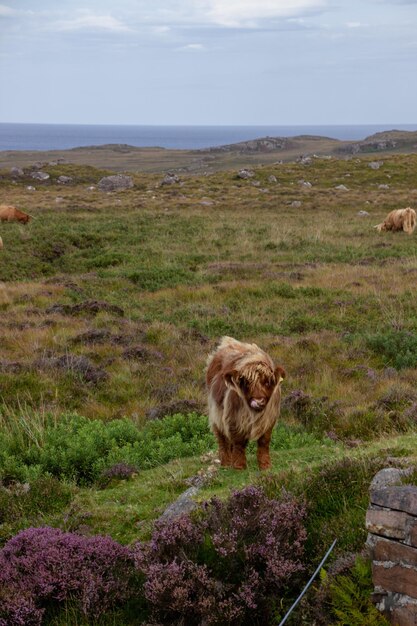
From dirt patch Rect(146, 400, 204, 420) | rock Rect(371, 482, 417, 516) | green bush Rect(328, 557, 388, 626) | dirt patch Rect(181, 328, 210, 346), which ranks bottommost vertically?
dirt patch Rect(146, 400, 204, 420)

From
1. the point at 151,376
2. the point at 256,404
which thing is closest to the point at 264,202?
the point at 151,376

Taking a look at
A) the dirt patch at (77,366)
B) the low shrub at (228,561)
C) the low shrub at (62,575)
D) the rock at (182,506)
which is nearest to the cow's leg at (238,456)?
the rock at (182,506)

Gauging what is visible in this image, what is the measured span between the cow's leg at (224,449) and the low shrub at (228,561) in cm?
168

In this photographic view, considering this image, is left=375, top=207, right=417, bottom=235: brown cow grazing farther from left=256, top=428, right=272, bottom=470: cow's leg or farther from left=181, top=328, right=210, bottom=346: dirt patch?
left=256, top=428, right=272, bottom=470: cow's leg

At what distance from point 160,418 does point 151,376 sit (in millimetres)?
2294

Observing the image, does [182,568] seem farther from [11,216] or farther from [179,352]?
[11,216]

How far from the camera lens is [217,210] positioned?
44.3m

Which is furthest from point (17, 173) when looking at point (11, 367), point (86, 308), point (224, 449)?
point (224, 449)

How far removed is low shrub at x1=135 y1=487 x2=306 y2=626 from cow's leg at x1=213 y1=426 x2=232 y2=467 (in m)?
1.68

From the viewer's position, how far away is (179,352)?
13.9 meters

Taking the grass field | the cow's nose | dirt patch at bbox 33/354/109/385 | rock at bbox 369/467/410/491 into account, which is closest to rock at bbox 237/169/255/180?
the grass field

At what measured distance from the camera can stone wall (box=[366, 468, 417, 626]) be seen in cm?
379

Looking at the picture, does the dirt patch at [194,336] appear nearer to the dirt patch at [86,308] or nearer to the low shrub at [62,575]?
the dirt patch at [86,308]

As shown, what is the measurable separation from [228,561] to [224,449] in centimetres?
230
